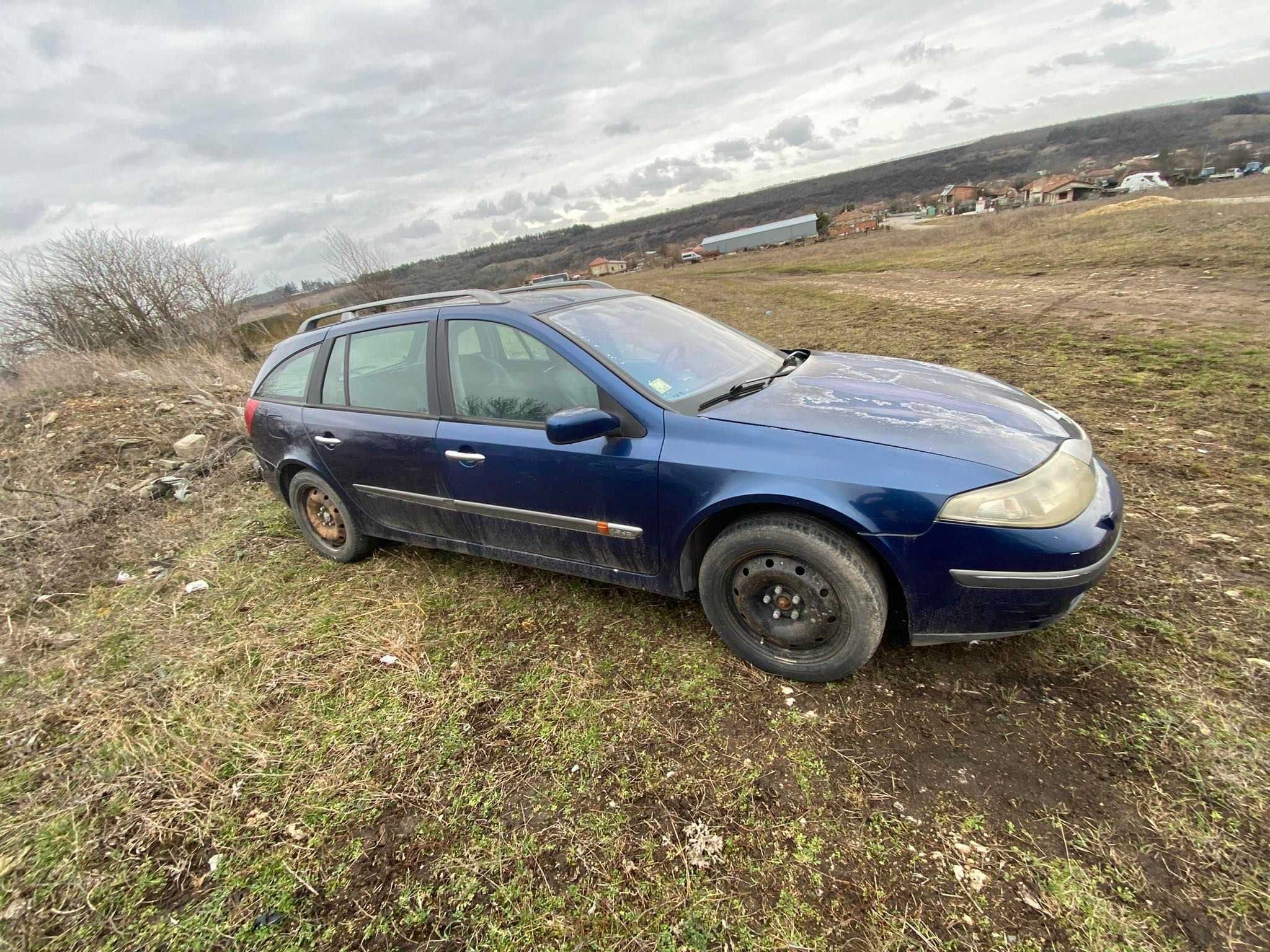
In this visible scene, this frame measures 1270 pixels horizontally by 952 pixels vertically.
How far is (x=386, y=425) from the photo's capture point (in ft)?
10.3

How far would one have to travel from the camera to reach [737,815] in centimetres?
184

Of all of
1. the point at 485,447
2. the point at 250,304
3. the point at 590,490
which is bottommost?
the point at 590,490

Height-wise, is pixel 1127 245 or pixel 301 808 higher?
pixel 301 808

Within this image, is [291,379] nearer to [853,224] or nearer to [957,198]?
[853,224]

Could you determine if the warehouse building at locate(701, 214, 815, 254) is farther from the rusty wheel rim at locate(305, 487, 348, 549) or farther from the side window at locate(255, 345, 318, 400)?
the rusty wheel rim at locate(305, 487, 348, 549)

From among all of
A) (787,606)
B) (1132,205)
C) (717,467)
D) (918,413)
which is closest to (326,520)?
(717,467)

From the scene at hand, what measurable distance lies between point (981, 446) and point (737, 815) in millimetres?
1551

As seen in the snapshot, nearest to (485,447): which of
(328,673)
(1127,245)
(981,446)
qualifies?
(328,673)

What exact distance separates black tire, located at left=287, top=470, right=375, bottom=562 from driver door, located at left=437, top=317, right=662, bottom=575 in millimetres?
1104

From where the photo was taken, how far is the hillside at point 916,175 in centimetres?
7112

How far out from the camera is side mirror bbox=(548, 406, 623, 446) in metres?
2.24

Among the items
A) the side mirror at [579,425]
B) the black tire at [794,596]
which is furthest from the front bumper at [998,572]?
the side mirror at [579,425]

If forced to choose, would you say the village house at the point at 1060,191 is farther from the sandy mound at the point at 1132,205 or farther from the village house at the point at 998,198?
the sandy mound at the point at 1132,205

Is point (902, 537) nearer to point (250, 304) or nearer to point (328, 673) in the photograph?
point (328, 673)
